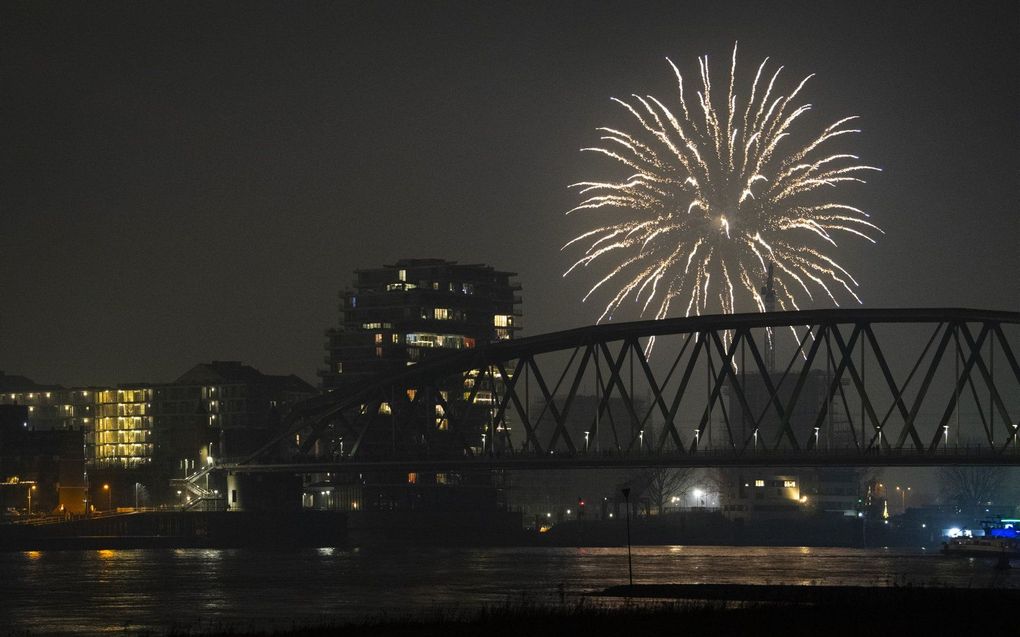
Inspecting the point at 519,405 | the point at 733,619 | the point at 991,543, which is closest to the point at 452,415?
the point at 519,405

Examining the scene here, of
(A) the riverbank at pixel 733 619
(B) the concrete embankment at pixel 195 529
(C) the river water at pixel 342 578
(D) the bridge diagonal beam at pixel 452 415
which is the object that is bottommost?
(A) the riverbank at pixel 733 619

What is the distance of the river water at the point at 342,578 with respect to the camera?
9269 centimetres

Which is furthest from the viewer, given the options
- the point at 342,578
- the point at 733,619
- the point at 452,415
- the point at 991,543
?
the point at 452,415

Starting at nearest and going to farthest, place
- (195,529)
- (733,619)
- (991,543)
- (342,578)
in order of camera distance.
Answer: (733,619) < (342,578) < (991,543) < (195,529)

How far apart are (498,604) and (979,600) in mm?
24786

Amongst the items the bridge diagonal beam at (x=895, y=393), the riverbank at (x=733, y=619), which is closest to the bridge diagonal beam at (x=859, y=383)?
the bridge diagonal beam at (x=895, y=393)

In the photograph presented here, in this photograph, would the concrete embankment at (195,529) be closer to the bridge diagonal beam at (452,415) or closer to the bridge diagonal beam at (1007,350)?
the bridge diagonal beam at (452,415)

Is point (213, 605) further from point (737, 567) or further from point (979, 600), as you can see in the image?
point (737, 567)

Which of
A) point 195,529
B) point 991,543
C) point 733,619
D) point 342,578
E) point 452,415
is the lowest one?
point 733,619

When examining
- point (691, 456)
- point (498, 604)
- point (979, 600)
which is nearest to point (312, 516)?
point (691, 456)

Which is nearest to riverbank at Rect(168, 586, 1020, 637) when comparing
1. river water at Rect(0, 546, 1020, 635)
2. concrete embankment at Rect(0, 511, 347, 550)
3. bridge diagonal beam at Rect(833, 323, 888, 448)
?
river water at Rect(0, 546, 1020, 635)

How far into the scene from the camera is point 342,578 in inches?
5032

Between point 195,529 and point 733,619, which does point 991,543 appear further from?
point 733,619

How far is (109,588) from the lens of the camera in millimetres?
116875
